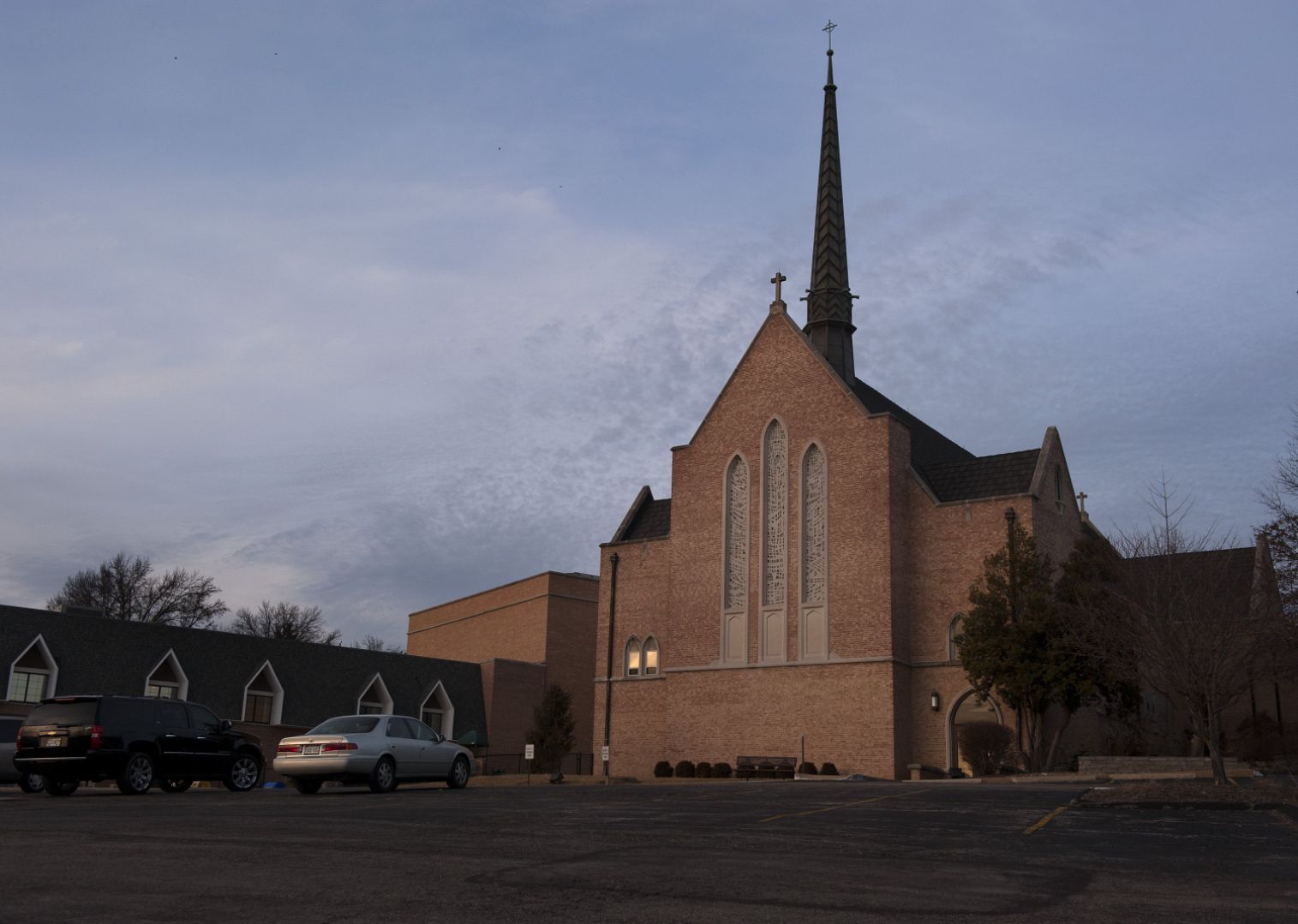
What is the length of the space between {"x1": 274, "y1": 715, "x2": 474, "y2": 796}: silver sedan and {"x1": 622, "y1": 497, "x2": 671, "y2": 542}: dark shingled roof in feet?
81.4

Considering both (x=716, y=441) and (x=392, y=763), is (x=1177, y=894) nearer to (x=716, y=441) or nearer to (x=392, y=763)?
(x=392, y=763)

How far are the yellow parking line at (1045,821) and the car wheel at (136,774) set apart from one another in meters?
15.3

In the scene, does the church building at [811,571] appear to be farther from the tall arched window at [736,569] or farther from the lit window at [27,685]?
the lit window at [27,685]

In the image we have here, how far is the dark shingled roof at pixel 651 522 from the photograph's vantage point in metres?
48.8

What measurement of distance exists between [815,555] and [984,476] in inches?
246

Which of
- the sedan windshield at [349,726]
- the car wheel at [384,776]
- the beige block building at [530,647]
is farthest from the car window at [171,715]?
the beige block building at [530,647]

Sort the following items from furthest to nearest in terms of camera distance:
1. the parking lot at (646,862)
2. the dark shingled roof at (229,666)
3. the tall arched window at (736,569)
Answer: the dark shingled roof at (229,666), the tall arched window at (736,569), the parking lot at (646,862)

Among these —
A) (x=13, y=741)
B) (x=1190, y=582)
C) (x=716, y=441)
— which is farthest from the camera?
(x=716, y=441)

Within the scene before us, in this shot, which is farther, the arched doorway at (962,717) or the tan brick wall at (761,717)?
the tan brick wall at (761,717)

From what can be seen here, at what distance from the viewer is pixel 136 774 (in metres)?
21.6

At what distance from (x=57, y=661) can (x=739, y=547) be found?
24.8m

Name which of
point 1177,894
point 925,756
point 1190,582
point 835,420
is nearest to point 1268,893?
point 1177,894

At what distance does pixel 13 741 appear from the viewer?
26406 millimetres

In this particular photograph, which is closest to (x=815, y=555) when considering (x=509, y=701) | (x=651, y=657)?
(x=651, y=657)
